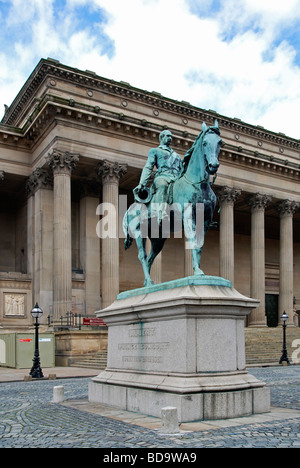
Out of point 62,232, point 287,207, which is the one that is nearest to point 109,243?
point 62,232

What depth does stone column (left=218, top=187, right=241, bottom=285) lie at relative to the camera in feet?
149

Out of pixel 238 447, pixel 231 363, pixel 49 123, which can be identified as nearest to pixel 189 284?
pixel 231 363

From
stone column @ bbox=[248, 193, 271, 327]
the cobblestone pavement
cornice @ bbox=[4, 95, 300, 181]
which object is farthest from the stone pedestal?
stone column @ bbox=[248, 193, 271, 327]

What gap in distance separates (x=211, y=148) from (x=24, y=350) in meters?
22.3

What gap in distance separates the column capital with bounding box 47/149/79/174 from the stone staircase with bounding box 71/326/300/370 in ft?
42.3

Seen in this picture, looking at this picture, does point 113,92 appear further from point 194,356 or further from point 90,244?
point 194,356

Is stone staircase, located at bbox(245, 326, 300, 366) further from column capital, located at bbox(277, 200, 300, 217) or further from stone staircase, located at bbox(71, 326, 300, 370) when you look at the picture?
column capital, located at bbox(277, 200, 300, 217)

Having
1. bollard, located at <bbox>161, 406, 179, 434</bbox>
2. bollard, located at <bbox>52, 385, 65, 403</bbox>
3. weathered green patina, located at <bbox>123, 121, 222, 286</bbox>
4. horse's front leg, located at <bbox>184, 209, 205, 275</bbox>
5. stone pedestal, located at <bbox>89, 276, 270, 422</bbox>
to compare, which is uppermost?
weathered green patina, located at <bbox>123, 121, 222, 286</bbox>

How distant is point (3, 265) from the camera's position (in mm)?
45031

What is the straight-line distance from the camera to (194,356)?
10508mm

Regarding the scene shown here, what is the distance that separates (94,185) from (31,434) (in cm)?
3388

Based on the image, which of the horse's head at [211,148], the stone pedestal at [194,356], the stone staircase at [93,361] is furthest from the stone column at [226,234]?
the horse's head at [211,148]
